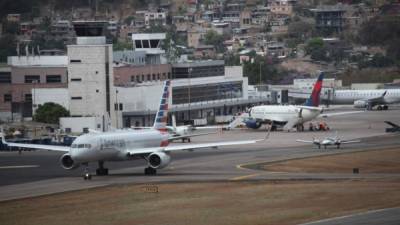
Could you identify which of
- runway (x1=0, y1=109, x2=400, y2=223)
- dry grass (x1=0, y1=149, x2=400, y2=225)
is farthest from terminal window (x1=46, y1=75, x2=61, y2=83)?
dry grass (x1=0, y1=149, x2=400, y2=225)

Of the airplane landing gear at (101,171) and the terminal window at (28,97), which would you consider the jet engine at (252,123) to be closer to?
the terminal window at (28,97)

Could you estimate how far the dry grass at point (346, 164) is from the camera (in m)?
92.2

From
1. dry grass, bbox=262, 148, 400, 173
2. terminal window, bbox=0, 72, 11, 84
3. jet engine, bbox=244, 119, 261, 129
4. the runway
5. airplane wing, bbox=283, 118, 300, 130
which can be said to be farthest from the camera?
terminal window, bbox=0, 72, 11, 84

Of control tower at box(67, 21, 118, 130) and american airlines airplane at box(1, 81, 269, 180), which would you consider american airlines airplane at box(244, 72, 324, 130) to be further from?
american airlines airplane at box(1, 81, 269, 180)

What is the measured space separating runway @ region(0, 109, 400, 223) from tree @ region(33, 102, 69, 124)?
1738 cm

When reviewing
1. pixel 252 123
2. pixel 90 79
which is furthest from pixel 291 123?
pixel 90 79

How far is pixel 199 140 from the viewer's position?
5266 inches

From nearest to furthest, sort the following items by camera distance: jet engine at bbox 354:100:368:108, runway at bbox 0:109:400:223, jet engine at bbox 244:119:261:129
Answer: runway at bbox 0:109:400:223 < jet engine at bbox 244:119:261:129 < jet engine at bbox 354:100:368:108

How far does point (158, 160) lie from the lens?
8925 cm

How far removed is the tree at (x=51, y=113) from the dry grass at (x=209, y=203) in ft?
219

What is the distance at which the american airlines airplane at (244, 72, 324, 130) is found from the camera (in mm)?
148625

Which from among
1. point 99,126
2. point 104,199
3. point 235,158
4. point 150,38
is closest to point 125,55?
point 150,38

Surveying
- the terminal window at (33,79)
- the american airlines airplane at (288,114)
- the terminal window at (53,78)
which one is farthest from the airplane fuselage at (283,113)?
the terminal window at (33,79)

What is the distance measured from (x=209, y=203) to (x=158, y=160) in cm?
1804
